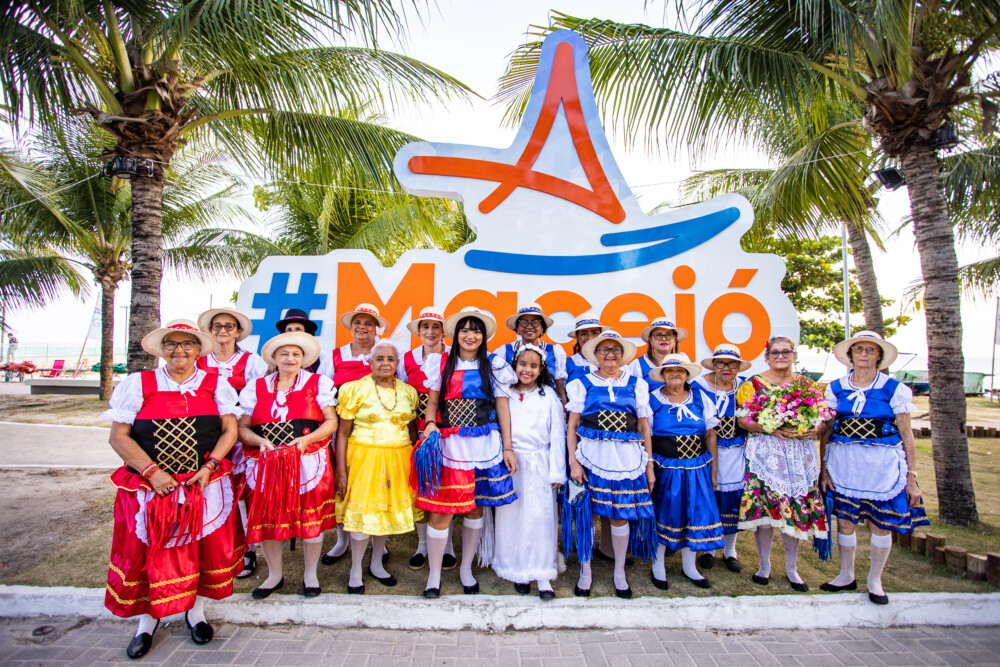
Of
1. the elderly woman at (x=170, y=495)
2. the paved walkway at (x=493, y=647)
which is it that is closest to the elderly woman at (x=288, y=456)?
the elderly woman at (x=170, y=495)

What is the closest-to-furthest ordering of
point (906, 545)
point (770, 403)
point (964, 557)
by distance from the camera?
point (770, 403) < point (964, 557) < point (906, 545)

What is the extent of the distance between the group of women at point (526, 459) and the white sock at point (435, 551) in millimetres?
12

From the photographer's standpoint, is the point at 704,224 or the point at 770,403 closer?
the point at 770,403

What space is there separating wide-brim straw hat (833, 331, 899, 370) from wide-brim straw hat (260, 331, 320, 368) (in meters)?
3.67

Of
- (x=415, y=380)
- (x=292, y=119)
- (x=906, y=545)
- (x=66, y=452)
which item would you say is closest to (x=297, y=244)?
(x=66, y=452)

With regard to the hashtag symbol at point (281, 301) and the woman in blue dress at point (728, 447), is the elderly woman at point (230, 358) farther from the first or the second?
the woman in blue dress at point (728, 447)

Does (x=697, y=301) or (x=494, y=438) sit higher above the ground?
(x=697, y=301)

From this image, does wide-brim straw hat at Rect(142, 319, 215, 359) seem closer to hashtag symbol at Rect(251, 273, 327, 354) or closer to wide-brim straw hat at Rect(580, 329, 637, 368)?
hashtag symbol at Rect(251, 273, 327, 354)

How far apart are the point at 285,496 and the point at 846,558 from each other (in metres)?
3.95

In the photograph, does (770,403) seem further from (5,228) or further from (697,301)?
(5,228)

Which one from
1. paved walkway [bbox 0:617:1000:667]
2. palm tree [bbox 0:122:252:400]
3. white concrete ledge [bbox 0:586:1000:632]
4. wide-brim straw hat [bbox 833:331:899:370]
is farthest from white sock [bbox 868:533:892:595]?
palm tree [bbox 0:122:252:400]

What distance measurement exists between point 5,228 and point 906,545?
16.7 meters

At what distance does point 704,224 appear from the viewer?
5.77m

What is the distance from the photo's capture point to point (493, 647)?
319 cm
